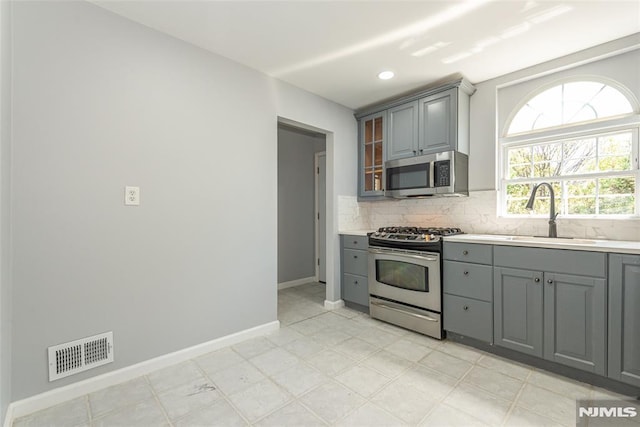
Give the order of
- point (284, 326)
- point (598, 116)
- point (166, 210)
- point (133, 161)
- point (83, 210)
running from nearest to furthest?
point (83, 210) < point (133, 161) < point (166, 210) < point (598, 116) < point (284, 326)

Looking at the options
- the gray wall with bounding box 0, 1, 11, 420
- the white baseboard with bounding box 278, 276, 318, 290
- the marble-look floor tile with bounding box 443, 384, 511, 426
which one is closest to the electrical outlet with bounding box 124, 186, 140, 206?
the gray wall with bounding box 0, 1, 11, 420

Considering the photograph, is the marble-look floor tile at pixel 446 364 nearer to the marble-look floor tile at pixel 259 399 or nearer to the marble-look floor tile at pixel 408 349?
the marble-look floor tile at pixel 408 349

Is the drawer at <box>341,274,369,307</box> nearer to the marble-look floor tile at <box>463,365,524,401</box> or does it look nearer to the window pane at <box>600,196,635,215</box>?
the marble-look floor tile at <box>463,365,524,401</box>

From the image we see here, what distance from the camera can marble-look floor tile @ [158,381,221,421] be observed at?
1655mm

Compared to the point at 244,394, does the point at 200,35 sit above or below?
above

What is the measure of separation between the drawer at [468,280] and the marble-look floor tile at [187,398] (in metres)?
1.97

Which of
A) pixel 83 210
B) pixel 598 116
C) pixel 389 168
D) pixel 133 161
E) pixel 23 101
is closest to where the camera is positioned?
pixel 23 101

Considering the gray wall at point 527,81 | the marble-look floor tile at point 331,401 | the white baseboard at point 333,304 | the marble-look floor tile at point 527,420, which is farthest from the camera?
the white baseboard at point 333,304

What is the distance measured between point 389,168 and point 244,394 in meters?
2.55

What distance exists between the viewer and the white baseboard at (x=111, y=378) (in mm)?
1607

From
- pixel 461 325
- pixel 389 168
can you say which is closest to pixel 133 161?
pixel 389 168

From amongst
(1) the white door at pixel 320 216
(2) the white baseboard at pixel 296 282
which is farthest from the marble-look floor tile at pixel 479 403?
(1) the white door at pixel 320 216

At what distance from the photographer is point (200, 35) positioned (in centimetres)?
216

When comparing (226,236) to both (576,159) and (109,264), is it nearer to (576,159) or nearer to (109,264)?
(109,264)
